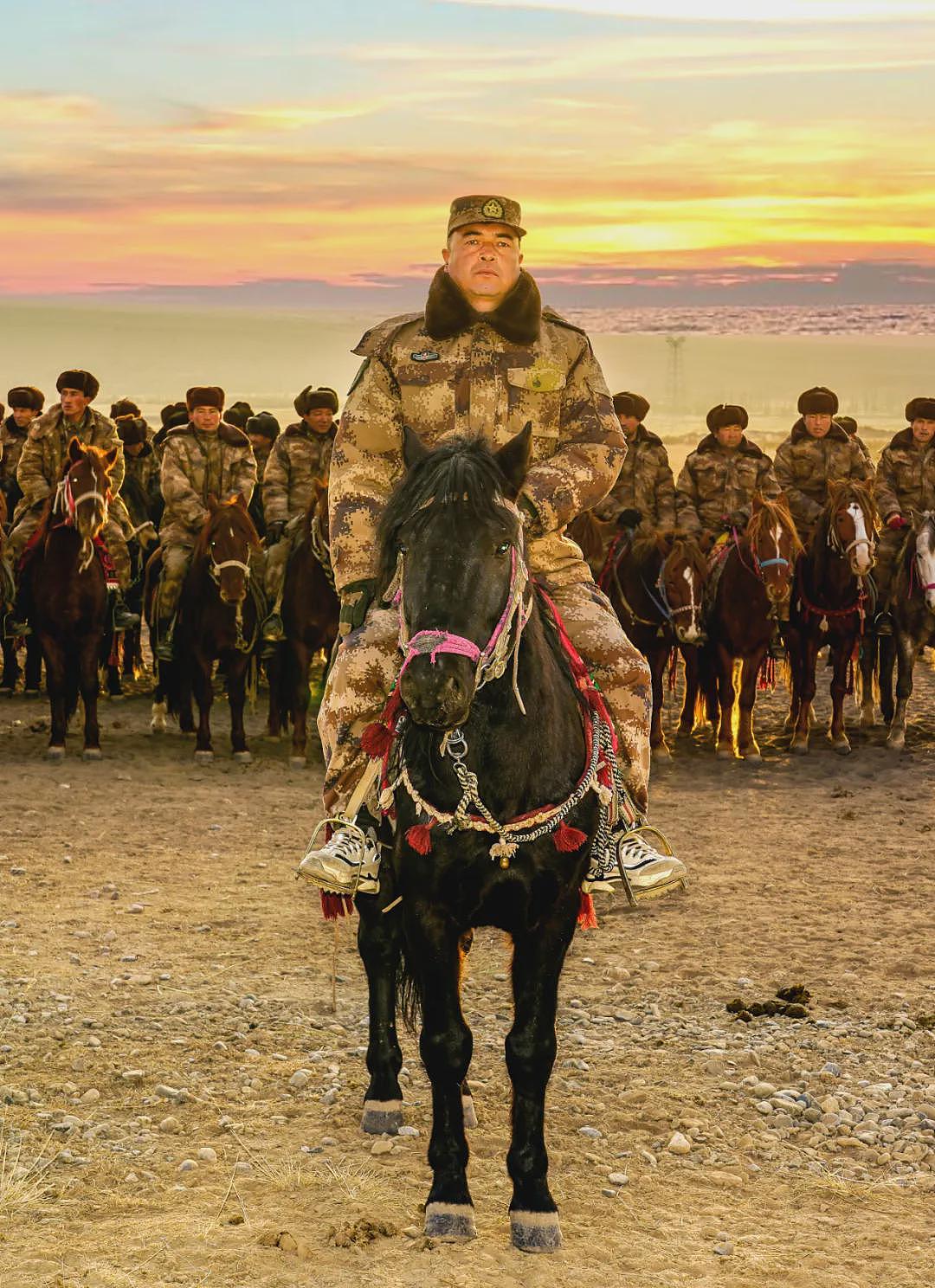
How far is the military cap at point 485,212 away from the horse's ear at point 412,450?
4.08 ft

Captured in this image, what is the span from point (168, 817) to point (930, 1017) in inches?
239

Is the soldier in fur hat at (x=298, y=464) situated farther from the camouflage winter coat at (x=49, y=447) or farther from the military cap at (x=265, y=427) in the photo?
the military cap at (x=265, y=427)

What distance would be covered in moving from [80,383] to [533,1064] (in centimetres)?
1112

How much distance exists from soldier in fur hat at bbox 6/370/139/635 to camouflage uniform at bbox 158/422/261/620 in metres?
0.45

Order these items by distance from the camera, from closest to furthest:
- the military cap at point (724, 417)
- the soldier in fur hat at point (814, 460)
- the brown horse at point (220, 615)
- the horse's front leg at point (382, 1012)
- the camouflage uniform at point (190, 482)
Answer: the horse's front leg at point (382, 1012)
the brown horse at point (220, 615)
the camouflage uniform at point (190, 482)
the military cap at point (724, 417)
the soldier in fur hat at point (814, 460)

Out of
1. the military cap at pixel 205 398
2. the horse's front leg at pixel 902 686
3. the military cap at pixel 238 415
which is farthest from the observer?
the military cap at pixel 238 415

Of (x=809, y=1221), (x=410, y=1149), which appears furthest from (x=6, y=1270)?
(x=809, y=1221)

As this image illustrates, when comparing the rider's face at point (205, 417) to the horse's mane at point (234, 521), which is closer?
the horse's mane at point (234, 521)

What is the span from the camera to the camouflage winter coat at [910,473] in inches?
597

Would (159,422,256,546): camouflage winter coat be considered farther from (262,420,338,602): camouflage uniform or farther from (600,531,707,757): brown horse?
(600,531,707,757): brown horse

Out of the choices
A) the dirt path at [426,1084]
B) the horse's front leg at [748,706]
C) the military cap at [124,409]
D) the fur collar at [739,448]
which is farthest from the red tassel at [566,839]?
the military cap at [124,409]

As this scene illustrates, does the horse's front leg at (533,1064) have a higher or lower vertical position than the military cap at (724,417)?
lower

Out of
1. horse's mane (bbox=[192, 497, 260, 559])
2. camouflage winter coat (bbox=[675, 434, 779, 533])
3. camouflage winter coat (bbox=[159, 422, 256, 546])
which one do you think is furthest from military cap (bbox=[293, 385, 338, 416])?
camouflage winter coat (bbox=[675, 434, 779, 533])

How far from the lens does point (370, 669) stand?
5.17m
